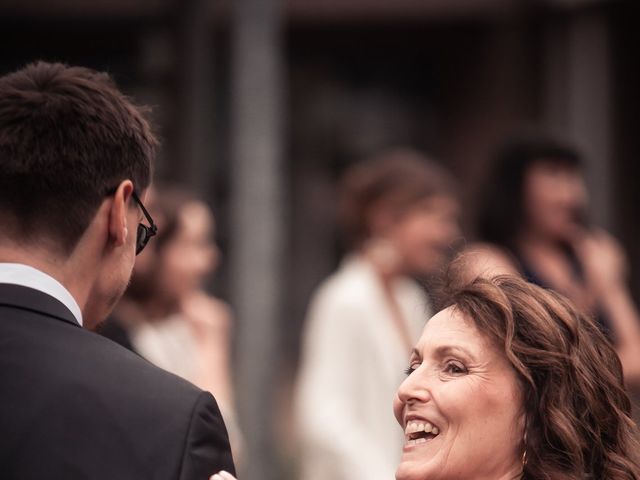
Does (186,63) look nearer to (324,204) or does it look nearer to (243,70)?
(243,70)

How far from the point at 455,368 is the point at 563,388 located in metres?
0.25

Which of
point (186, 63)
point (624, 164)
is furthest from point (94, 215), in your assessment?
point (624, 164)

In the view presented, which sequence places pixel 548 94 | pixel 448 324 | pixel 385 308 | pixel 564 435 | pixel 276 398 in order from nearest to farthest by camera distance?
pixel 564 435
pixel 448 324
pixel 385 308
pixel 548 94
pixel 276 398

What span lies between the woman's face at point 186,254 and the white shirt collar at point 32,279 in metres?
3.23

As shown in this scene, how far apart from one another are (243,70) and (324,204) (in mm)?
3424

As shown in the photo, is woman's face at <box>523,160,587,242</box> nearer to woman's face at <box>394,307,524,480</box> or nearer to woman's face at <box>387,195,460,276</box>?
woman's face at <box>387,195,460,276</box>

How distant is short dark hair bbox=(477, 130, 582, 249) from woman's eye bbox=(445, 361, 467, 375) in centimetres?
293

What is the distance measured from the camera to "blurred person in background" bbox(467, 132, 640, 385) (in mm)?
6125

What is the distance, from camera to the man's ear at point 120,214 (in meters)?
2.93

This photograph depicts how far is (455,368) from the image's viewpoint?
3.21 meters

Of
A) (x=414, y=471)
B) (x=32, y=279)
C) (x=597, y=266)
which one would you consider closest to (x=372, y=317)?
(x=597, y=266)

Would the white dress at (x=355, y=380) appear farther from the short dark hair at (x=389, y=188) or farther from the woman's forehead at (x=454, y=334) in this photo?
the woman's forehead at (x=454, y=334)

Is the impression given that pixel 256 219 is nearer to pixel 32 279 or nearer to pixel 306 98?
pixel 306 98

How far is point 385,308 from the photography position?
19.9ft
